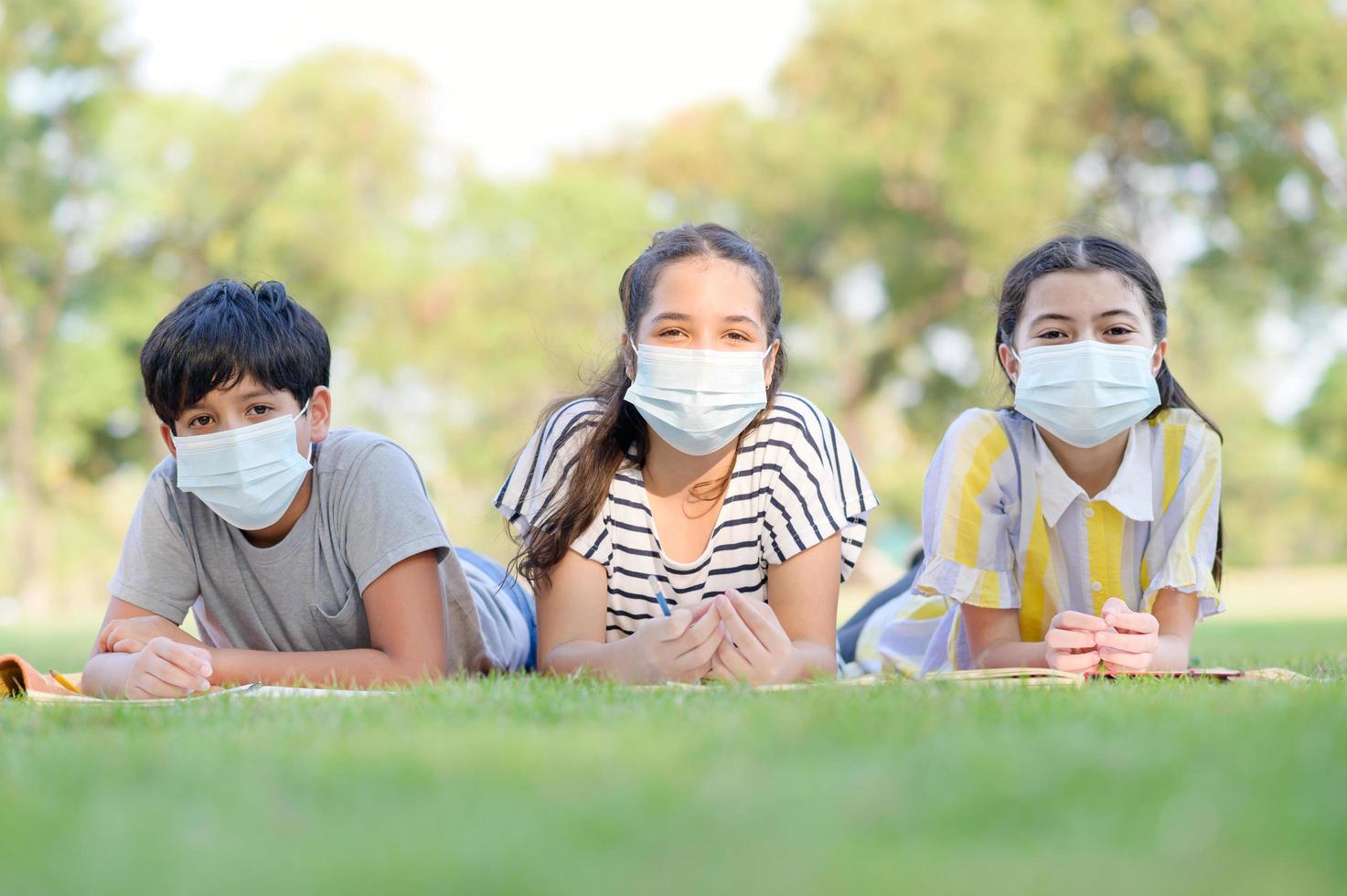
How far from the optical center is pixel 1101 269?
4.21 meters

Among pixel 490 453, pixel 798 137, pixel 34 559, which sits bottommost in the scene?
pixel 34 559

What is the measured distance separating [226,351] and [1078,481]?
2.65 meters

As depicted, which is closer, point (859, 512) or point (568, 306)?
point (859, 512)

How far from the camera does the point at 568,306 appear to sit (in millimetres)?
24531

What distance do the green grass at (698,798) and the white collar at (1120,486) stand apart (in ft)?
4.35

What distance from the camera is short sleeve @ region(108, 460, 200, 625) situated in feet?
13.5

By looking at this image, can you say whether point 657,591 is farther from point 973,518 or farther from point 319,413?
point 319,413

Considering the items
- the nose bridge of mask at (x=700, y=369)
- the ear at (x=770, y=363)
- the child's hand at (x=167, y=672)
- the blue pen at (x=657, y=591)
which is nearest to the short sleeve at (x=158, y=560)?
the child's hand at (x=167, y=672)

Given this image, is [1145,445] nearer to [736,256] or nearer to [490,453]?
[736,256]

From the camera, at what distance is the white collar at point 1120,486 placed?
411 centimetres

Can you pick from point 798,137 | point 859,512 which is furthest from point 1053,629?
point 798,137

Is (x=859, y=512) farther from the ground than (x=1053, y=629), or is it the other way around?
(x=859, y=512)

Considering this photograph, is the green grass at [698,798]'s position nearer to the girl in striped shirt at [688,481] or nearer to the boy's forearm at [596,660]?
the boy's forearm at [596,660]

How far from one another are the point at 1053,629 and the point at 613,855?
2289mm
